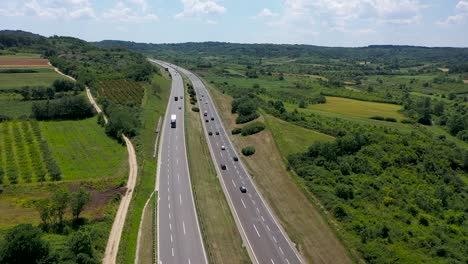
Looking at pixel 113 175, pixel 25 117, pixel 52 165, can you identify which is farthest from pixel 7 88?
pixel 113 175

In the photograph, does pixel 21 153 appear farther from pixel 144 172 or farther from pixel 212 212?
pixel 212 212

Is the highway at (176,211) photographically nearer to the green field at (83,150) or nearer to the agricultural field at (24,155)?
the green field at (83,150)

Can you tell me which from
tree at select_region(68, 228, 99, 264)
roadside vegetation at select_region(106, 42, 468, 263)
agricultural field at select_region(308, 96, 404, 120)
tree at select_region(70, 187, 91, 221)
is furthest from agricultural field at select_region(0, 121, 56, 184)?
agricultural field at select_region(308, 96, 404, 120)

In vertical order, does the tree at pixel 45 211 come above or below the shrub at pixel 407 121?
above

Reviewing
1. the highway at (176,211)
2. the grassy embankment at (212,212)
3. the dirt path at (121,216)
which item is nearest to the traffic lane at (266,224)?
the grassy embankment at (212,212)

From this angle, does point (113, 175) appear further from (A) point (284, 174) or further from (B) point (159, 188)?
(A) point (284, 174)
